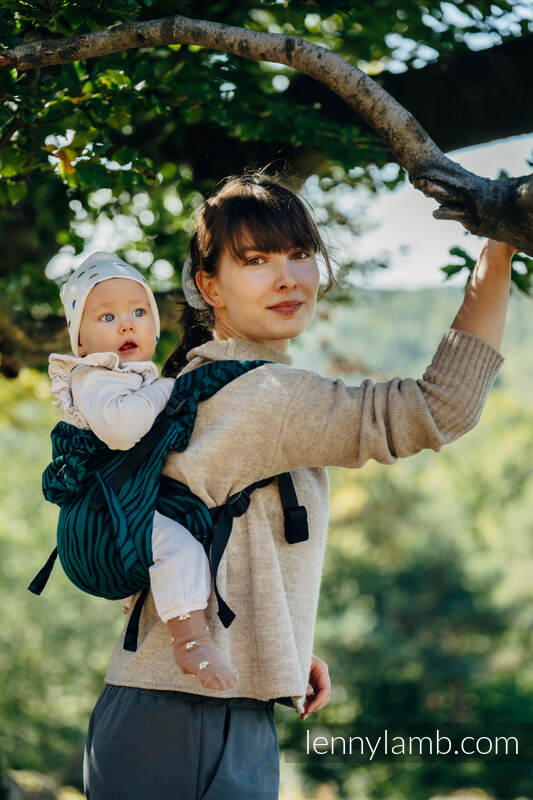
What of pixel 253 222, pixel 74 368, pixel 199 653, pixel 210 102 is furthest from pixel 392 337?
pixel 199 653

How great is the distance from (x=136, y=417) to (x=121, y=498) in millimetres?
165

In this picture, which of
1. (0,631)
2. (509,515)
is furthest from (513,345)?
(0,631)

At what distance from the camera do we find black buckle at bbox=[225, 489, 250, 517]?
175 centimetres

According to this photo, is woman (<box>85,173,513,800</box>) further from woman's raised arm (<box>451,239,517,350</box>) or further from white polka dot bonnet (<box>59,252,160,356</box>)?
white polka dot bonnet (<box>59,252,160,356</box>)

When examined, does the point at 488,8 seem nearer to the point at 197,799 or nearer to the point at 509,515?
the point at 197,799

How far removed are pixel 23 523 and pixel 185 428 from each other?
14518mm

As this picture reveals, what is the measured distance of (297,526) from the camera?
1.79 m

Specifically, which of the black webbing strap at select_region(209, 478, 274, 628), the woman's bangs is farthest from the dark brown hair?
the black webbing strap at select_region(209, 478, 274, 628)

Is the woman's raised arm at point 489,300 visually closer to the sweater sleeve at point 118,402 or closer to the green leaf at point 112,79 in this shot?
the sweater sleeve at point 118,402

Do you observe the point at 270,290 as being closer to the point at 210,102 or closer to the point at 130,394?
the point at 130,394

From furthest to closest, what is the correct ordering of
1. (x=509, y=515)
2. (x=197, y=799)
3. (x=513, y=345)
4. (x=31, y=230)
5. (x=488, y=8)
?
(x=513, y=345) → (x=509, y=515) → (x=31, y=230) → (x=488, y=8) → (x=197, y=799)

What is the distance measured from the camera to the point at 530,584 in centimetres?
1980

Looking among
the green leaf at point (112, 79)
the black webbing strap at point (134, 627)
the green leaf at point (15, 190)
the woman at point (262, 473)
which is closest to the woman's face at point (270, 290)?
the woman at point (262, 473)

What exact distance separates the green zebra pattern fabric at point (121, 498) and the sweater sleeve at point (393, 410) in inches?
8.0
